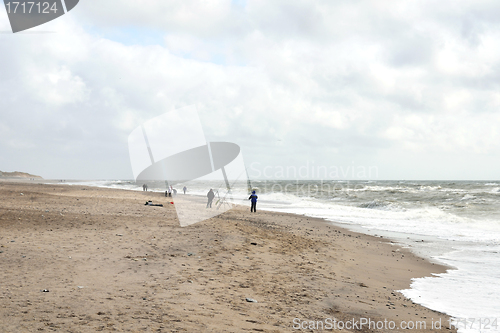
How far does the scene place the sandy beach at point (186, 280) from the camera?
15.0 ft

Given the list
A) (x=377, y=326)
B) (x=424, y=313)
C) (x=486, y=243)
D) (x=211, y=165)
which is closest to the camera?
(x=377, y=326)

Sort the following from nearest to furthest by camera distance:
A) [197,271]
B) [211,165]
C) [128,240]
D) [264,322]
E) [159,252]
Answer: [264,322] < [197,271] < [159,252] < [128,240] < [211,165]

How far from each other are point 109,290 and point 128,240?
13.4ft

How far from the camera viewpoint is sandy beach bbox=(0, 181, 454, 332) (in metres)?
4.59

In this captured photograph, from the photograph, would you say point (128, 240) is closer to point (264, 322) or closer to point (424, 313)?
point (264, 322)

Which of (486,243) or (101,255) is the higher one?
(101,255)

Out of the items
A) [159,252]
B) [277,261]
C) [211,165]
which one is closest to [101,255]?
[159,252]

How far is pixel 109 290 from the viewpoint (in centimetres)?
553

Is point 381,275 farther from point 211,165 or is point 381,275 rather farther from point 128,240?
point 211,165

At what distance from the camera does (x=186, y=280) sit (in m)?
6.40

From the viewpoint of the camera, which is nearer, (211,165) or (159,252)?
(159,252)

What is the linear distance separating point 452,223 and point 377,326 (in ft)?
60.3

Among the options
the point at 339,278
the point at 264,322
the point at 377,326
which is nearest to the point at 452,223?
the point at 339,278

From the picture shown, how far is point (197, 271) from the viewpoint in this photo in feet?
23.1
